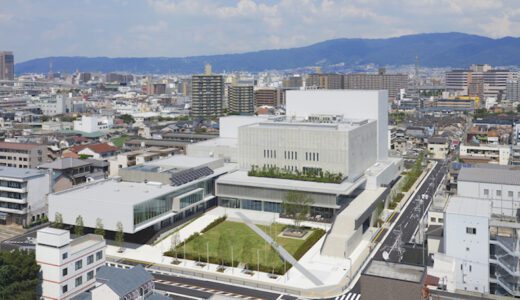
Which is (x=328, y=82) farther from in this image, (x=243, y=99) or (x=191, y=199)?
(x=191, y=199)

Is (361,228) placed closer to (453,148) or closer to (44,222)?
(44,222)

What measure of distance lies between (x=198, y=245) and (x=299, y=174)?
1049 cm

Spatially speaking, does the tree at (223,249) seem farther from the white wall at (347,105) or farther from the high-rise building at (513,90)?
the high-rise building at (513,90)

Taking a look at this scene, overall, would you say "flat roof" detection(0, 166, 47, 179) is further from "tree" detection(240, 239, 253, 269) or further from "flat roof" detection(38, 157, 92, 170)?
"tree" detection(240, 239, 253, 269)

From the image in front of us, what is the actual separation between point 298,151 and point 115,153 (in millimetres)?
23596

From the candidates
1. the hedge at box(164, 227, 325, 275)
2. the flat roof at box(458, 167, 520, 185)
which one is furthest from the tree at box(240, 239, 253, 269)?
the flat roof at box(458, 167, 520, 185)

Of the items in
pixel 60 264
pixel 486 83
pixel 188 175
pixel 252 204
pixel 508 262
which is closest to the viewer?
pixel 60 264

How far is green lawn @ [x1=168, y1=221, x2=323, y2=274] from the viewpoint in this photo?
81.8ft

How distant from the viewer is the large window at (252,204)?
34.2 metres

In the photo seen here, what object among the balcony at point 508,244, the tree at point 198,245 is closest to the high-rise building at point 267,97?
the tree at point 198,245

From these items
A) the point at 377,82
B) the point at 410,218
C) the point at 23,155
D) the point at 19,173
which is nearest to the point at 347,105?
the point at 410,218

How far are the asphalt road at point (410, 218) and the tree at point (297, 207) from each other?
5.06 m

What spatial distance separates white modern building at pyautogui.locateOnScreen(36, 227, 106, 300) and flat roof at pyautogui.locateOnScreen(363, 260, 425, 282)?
10.5 metres

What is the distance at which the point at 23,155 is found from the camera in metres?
44.1
